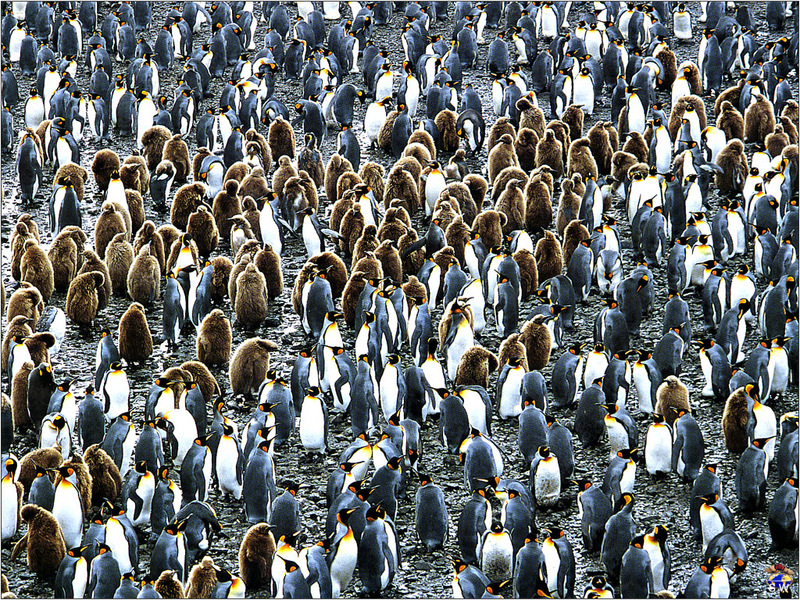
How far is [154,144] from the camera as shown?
12.5m

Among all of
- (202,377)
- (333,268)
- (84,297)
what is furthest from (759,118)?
(84,297)

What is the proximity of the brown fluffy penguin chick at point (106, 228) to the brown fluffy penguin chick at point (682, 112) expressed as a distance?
5.79 metres

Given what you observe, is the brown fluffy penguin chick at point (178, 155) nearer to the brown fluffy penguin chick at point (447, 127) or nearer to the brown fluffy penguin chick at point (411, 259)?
the brown fluffy penguin chick at point (447, 127)

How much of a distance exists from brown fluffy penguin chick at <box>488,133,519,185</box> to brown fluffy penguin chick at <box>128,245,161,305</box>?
3.59 meters

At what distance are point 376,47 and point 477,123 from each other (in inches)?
122

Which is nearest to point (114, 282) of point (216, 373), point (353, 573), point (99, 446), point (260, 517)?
point (216, 373)

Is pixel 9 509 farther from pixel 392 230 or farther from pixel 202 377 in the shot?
pixel 392 230

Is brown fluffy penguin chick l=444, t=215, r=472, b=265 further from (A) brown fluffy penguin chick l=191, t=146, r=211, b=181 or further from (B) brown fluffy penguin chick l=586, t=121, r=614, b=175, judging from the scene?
(A) brown fluffy penguin chick l=191, t=146, r=211, b=181

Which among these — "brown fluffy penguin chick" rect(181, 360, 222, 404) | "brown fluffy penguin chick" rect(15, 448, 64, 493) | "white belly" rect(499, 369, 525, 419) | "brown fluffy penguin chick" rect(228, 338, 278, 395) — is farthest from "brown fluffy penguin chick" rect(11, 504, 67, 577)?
"white belly" rect(499, 369, 525, 419)

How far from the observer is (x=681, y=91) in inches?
551

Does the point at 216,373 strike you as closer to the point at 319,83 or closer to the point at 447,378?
the point at 447,378

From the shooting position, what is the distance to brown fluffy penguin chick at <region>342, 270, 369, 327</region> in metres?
9.62

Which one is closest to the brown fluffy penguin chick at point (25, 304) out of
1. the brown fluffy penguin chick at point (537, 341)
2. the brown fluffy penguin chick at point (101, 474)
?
the brown fluffy penguin chick at point (101, 474)

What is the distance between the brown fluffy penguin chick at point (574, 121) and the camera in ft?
42.3
